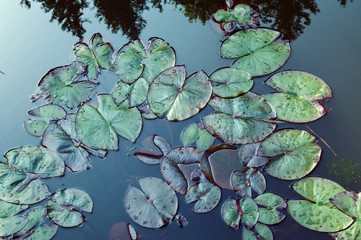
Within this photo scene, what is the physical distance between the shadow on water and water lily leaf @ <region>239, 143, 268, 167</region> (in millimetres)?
1043

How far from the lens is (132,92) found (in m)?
2.10


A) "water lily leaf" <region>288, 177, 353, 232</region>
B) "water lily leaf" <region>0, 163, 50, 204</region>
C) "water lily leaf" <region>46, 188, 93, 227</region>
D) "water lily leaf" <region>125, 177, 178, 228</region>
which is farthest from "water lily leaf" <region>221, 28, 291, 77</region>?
"water lily leaf" <region>0, 163, 50, 204</region>

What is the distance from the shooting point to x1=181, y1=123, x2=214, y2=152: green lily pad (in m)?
1.89

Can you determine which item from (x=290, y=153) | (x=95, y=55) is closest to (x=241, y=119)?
(x=290, y=153)

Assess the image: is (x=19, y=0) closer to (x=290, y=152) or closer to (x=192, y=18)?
(x=192, y=18)

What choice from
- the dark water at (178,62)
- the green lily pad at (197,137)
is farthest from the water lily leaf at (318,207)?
the green lily pad at (197,137)

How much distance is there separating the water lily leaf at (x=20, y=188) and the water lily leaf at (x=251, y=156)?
3.97ft

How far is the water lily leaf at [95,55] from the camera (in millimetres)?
2337

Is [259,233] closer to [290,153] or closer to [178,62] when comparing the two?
[290,153]

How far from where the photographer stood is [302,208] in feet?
5.36

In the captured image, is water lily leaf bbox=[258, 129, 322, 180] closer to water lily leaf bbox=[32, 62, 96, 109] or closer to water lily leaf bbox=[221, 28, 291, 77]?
water lily leaf bbox=[221, 28, 291, 77]

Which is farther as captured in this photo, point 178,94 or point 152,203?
point 178,94

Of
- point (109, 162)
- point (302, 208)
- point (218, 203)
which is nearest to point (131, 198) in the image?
point (109, 162)

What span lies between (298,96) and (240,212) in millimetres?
851
